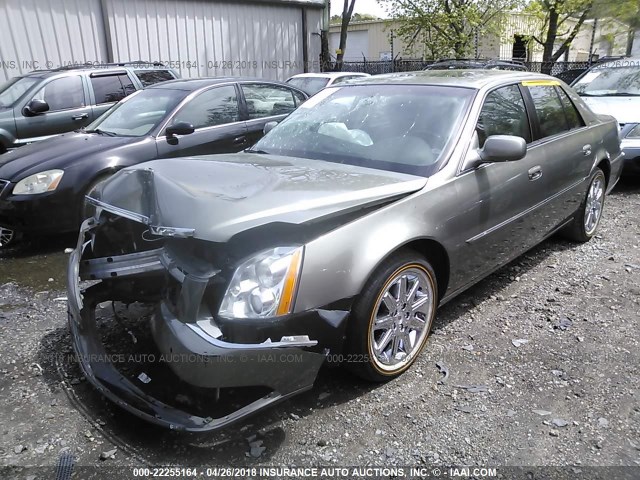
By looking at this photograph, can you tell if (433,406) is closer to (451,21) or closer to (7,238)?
(7,238)

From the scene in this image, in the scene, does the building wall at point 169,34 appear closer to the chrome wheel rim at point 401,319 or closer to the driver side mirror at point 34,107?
the driver side mirror at point 34,107

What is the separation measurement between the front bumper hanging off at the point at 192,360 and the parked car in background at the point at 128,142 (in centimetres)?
273

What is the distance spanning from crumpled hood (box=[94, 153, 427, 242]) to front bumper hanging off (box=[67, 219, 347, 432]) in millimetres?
254

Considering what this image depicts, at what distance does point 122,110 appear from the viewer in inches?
242

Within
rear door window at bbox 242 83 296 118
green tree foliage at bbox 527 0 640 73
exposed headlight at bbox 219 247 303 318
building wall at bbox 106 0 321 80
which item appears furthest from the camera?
green tree foliage at bbox 527 0 640 73

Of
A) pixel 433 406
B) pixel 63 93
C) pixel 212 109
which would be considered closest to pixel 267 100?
pixel 212 109

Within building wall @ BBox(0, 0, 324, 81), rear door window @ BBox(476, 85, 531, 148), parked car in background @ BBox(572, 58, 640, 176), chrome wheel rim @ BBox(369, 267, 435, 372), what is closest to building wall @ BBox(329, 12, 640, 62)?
building wall @ BBox(0, 0, 324, 81)

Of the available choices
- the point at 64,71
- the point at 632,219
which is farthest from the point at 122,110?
the point at 632,219

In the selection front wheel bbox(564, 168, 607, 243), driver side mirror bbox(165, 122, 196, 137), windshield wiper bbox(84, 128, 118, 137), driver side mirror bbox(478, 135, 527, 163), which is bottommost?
front wheel bbox(564, 168, 607, 243)

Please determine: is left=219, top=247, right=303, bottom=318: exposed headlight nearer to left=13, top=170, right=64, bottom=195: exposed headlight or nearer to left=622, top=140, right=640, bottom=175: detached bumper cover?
left=13, top=170, right=64, bottom=195: exposed headlight

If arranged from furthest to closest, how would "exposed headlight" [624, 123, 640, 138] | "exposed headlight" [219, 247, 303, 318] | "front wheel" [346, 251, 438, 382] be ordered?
"exposed headlight" [624, 123, 640, 138]
"front wheel" [346, 251, 438, 382]
"exposed headlight" [219, 247, 303, 318]

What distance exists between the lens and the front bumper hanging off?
2.09 meters

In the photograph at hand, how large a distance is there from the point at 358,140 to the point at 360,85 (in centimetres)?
75

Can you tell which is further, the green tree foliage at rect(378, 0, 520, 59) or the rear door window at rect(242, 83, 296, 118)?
the green tree foliage at rect(378, 0, 520, 59)
